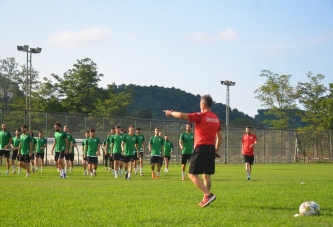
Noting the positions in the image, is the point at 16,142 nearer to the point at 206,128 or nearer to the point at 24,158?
the point at 24,158

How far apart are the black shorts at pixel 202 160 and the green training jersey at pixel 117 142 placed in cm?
1395

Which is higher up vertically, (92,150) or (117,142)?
(117,142)

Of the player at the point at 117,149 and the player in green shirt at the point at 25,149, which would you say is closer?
the player at the point at 117,149

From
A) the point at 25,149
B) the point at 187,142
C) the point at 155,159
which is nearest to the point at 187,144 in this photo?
the point at 187,142

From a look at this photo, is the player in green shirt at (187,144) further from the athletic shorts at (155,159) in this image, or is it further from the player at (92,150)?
the player at (92,150)

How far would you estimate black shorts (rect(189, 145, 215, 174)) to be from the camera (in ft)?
39.1

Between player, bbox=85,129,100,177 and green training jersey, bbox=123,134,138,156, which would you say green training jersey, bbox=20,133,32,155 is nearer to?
player, bbox=85,129,100,177

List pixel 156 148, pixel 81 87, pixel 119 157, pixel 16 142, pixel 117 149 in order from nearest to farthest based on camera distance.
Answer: pixel 117 149, pixel 119 157, pixel 156 148, pixel 16 142, pixel 81 87

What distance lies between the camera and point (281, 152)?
68.6m

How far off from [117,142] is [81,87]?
65596 millimetres

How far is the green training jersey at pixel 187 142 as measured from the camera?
84.6 ft

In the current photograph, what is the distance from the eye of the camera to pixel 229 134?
6319 cm

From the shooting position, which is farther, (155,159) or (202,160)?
(155,159)

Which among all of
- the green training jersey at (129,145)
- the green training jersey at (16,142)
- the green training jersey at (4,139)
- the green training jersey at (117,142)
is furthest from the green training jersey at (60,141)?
the green training jersey at (16,142)
